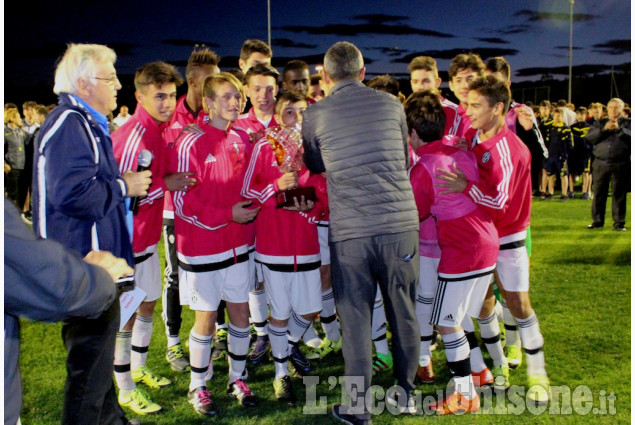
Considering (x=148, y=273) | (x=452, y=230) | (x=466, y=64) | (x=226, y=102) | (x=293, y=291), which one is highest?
(x=466, y=64)

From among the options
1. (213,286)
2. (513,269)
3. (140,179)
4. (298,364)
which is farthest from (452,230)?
(140,179)

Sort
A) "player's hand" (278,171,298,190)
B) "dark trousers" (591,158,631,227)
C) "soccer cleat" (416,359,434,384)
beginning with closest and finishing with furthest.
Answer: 1. "player's hand" (278,171,298,190)
2. "soccer cleat" (416,359,434,384)
3. "dark trousers" (591,158,631,227)

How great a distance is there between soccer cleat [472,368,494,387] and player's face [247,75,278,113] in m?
2.50

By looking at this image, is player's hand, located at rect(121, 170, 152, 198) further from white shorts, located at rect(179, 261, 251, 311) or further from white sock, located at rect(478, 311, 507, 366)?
white sock, located at rect(478, 311, 507, 366)

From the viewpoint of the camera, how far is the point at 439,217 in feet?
12.3

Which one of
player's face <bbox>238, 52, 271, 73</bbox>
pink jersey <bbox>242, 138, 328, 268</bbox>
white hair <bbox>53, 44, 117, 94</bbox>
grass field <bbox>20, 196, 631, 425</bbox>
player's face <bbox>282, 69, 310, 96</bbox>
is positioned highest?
player's face <bbox>238, 52, 271, 73</bbox>

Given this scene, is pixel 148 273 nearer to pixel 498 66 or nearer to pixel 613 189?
pixel 498 66

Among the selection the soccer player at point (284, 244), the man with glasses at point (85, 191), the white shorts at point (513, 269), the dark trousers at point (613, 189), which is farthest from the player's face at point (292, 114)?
the dark trousers at point (613, 189)

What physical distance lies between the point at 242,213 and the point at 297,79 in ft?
7.55

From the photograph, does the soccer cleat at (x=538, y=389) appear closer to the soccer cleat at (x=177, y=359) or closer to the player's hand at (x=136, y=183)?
the soccer cleat at (x=177, y=359)

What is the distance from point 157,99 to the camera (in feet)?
13.1

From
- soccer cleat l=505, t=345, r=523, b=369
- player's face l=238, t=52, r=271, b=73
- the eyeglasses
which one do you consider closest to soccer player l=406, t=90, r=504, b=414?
soccer cleat l=505, t=345, r=523, b=369

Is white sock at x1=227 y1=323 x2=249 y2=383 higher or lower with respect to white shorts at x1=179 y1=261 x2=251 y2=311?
lower

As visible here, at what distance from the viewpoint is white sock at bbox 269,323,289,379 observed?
414 cm
